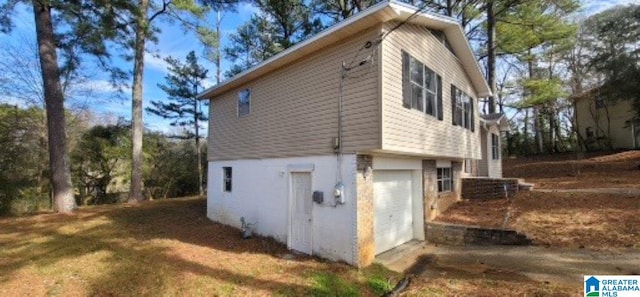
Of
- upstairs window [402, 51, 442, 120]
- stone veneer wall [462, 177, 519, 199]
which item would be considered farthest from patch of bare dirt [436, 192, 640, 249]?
upstairs window [402, 51, 442, 120]

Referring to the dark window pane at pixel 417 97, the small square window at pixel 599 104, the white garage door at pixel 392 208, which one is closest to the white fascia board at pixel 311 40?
the dark window pane at pixel 417 97

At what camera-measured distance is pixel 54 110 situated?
1345 centimetres

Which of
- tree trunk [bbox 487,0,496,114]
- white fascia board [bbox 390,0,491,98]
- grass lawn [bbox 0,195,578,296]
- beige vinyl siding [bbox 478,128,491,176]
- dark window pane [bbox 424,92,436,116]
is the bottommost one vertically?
grass lawn [bbox 0,195,578,296]

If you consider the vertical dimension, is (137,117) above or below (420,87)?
above

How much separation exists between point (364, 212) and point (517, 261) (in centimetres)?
347

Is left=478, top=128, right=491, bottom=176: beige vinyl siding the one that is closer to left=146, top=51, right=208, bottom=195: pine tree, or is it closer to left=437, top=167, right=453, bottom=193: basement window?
left=437, top=167, right=453, bottom=193: basement window

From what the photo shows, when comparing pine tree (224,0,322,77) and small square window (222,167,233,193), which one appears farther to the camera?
pine tree (224,0,322,77)

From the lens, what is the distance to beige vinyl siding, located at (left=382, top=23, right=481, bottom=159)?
7.50m

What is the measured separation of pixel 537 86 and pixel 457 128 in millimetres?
14508

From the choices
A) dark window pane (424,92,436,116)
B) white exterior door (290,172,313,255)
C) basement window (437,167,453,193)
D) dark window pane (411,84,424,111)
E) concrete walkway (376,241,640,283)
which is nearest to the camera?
concrete walkway (376,241,640,283)

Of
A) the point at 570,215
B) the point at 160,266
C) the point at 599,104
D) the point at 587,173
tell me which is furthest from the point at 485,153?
the point at 160,266

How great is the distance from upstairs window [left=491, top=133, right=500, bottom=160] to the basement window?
7.25 m

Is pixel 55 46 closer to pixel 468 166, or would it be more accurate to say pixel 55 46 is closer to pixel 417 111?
pixel 417 111

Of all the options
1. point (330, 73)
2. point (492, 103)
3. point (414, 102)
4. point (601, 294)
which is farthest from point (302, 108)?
point (492, 103)
